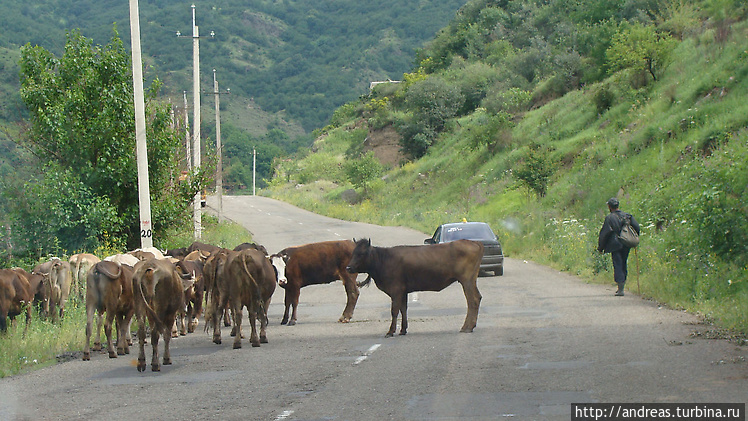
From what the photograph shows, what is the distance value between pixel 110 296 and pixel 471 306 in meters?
5.95

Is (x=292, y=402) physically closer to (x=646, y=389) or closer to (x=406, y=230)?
(x=646, y=389)

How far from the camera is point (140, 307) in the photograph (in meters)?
12.8

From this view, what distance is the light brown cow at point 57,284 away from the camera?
15781 millimetres

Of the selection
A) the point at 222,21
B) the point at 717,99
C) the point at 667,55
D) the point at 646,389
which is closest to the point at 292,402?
the point at 646,389

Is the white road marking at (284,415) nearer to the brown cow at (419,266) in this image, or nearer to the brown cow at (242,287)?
the brown cow at (242,287)

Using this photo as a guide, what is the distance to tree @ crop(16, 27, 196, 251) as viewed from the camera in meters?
24.1

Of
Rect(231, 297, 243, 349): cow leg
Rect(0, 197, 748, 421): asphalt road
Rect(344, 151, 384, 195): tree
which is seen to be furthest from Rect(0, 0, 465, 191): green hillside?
Rect(0, 197, 748, 421): asphalt road

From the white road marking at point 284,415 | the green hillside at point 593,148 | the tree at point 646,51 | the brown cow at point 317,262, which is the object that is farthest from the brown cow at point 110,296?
the tree at point 646,51

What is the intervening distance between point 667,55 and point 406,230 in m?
16.1

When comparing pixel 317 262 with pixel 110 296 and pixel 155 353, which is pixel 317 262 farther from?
pixel 155 353

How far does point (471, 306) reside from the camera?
48.3 ft

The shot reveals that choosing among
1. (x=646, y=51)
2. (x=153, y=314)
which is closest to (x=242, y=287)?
(x=153, y=314)

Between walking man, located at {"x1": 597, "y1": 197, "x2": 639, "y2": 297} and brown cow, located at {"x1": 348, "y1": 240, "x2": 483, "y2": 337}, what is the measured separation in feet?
14.4

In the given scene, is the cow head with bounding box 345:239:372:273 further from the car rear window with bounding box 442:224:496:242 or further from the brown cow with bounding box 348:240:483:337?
the car rear window with bounding box 442:224:496:242
